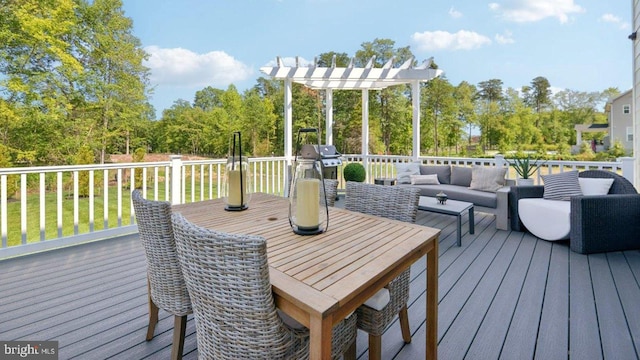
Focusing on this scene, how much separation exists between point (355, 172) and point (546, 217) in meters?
3.70

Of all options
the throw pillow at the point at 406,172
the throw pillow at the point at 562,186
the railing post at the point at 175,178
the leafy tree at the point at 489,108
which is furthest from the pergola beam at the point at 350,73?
the leafy tree at the point at 489,108

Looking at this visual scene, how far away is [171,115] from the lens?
1516 cm

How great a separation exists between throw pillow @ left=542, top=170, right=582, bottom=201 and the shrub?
3431mm

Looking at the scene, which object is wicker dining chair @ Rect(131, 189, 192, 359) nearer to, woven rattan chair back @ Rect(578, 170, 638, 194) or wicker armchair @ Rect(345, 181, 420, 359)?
wicker armchair @ Rect(345, 181, 420, 359)

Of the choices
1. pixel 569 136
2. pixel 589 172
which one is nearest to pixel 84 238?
pixel 589 172

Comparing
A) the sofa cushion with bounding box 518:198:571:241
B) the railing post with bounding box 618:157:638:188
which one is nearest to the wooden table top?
the sofa cushion with bounding box 518:198:571:241

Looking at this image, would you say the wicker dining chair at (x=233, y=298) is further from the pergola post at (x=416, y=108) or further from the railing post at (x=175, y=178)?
the pergola post at (x=416, y=108)

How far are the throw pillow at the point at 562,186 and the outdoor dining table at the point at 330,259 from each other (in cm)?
355

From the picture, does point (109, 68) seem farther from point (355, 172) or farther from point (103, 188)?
point (355, 172)

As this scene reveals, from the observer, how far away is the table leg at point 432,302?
1.56 m

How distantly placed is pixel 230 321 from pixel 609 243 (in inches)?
162

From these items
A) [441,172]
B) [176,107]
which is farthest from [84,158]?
[441,172]

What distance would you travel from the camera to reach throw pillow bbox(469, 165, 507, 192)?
Answer: 5.03 m

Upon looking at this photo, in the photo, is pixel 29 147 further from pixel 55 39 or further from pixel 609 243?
pixel 609 243
